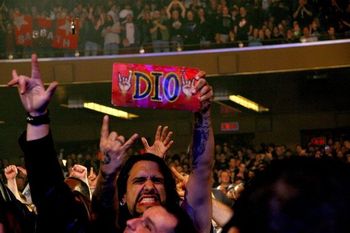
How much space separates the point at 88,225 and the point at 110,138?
0.89 ft

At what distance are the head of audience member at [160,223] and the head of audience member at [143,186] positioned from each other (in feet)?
1.28

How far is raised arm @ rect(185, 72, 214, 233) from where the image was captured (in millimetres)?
2494

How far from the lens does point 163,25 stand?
14.8 meters

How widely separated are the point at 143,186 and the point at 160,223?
1.79 feet

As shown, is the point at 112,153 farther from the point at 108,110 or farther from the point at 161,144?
the point at 108,110

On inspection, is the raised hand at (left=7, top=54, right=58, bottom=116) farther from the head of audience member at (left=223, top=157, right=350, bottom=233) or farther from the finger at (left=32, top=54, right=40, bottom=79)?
the head of audience member at (left=223, top=157, right=350, bottom=233)

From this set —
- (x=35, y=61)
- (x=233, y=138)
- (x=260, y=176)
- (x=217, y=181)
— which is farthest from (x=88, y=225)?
(x=233, y=138)

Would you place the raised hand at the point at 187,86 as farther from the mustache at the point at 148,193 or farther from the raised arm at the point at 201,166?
the mustache at the point at 148,193

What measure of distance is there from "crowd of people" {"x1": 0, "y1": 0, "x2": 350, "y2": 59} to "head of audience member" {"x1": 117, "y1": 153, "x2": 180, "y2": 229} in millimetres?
11699

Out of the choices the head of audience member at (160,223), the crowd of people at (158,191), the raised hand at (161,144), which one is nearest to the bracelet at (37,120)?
the crowd of people at (158,191)

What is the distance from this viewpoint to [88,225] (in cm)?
201

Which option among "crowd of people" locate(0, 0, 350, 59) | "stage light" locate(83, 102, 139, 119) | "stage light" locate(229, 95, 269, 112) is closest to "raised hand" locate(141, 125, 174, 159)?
"crowd of people" locate(0, 0, 350, 59)

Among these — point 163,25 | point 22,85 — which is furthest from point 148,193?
point 163,25

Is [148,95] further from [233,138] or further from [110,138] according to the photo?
[233,138]
